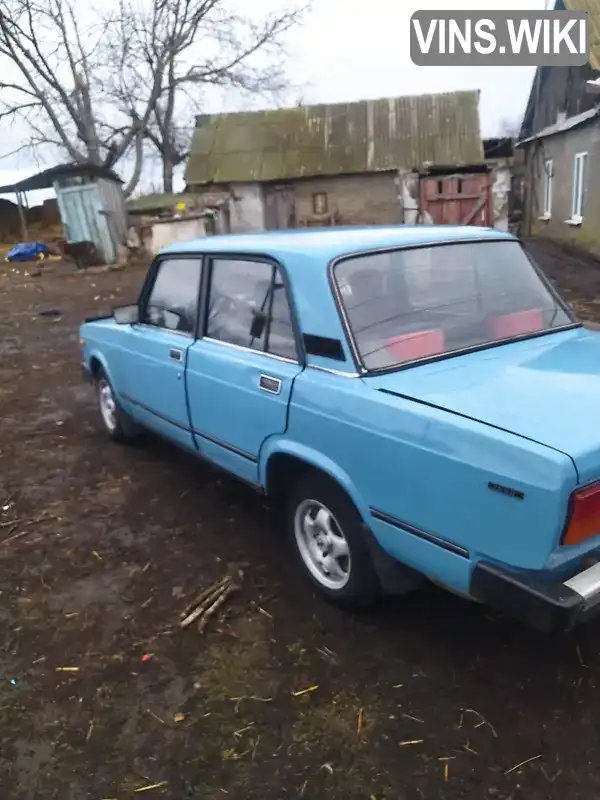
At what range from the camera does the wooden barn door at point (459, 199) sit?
19.5 metres

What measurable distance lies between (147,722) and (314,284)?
200 centimetres

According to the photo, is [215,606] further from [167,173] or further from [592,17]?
[167,173]

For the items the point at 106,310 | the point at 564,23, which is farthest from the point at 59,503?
the point at 564,23

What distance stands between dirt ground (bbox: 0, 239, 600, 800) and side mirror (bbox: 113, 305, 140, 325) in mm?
1368

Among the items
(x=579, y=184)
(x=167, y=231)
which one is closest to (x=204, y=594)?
(x=579, y=184)

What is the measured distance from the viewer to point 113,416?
5.44 m

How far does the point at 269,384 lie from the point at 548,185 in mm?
17759

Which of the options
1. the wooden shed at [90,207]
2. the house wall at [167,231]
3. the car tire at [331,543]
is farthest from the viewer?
the wooden shed at [90,207]

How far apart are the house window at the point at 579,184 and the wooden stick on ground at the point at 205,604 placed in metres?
14.7

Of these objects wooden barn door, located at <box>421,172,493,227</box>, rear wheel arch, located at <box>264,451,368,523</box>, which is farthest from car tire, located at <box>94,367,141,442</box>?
wooden barn door, located at <box>421,172,493,227</box>

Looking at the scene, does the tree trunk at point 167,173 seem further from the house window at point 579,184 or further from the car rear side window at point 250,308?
the car rear side window at point 250,308

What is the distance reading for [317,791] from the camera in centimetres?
223

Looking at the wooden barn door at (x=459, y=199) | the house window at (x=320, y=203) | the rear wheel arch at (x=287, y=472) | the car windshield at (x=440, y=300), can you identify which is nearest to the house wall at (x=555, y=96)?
the wooden barn door at (x=459, y=199)

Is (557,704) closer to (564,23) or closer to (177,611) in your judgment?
(177,611)
